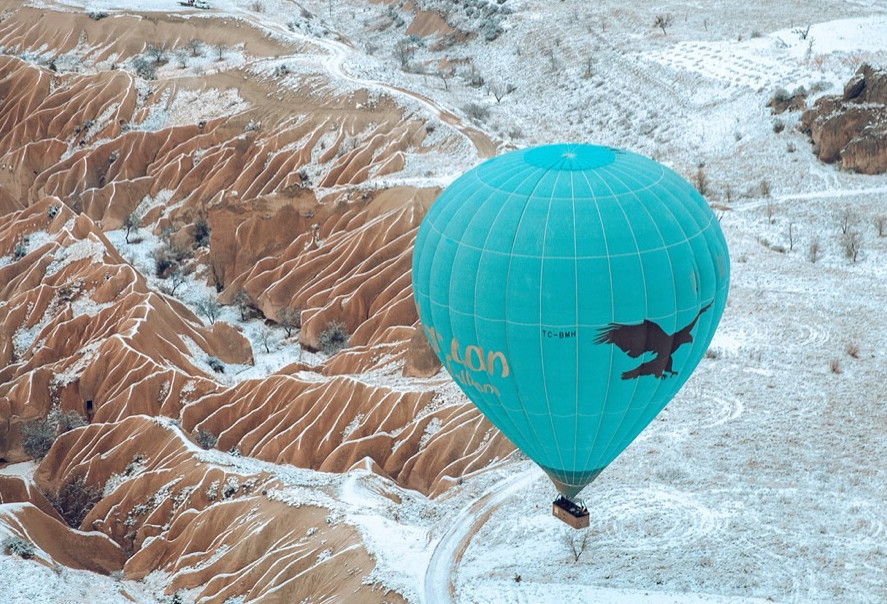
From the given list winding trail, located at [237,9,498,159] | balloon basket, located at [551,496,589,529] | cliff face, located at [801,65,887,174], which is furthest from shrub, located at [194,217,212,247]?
balloon basket, located at [551,496,589,529]

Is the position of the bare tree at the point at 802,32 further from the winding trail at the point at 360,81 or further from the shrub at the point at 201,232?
the shrub at the point at 201,232

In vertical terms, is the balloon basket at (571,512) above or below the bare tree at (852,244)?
above

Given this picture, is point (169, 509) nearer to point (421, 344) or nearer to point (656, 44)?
point (421, 344)

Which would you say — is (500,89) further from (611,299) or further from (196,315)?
(611,299)

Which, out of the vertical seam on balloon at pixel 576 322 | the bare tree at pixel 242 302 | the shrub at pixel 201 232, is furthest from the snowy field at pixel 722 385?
the vertical seam on balloon at pixel 576 322

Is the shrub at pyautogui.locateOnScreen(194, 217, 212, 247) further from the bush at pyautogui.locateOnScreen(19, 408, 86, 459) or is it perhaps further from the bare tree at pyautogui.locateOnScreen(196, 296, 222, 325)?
the bush at pyautogui.locateOnScreen(19, 408, 86, 459)

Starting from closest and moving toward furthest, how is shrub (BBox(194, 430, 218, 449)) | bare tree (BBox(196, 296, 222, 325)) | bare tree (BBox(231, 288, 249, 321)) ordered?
shrub (BBox(194, 430, 218, 449))
bare tree (BBox(196, 296, 222, 325))
bare tree (BBox(231, 288, 249, 321))
